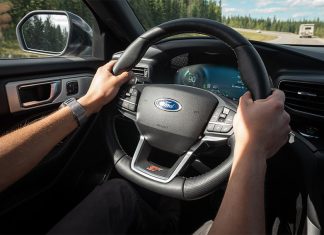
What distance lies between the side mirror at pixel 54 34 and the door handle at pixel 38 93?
0.38 m

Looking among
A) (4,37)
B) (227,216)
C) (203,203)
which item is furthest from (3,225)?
(4,37)

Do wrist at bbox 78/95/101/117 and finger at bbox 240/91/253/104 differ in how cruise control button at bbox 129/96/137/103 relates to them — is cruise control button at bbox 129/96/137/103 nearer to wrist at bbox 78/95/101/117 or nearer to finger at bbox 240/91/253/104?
wrist at bbox 78/95/101/117

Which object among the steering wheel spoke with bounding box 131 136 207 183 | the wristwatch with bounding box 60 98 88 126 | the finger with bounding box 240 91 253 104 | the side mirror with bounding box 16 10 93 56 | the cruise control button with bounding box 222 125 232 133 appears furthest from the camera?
the side mirror with bounding box 16 10 93 56

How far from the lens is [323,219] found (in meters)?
1.65

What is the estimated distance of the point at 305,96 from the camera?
A: 169 centimetres

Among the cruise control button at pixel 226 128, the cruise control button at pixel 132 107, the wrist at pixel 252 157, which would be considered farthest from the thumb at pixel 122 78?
the wrist at pixel 252 157

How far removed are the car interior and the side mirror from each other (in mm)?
13

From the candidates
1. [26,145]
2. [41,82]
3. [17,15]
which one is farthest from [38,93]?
[17,15]

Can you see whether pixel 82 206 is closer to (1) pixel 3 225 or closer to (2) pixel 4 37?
(1) pixel 3 225

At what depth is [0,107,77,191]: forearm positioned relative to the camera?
148 cm

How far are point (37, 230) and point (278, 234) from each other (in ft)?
4.18

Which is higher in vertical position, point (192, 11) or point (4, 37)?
point (192, 11)

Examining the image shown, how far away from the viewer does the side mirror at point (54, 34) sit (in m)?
2.39

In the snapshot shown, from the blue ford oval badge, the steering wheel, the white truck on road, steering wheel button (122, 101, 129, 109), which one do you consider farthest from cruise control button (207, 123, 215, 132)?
the white truck on road
